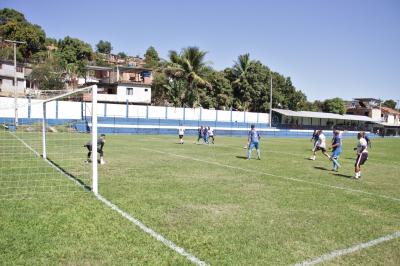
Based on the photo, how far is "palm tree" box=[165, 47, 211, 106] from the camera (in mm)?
59291

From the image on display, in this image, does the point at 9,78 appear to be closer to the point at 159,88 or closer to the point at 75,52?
the point at 75,52

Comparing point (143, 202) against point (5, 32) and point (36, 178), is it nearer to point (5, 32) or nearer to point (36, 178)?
point (36, 178)

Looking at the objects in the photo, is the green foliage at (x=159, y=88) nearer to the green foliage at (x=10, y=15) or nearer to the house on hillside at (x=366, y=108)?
the green foliage at (x=10, y=15)

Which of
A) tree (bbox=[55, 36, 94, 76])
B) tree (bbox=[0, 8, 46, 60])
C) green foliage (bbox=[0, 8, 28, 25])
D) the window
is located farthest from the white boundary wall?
green foliage (bbox=[0, 8, 28, 25])

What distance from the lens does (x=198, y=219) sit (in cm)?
755

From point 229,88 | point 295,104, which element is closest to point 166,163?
point 229,88

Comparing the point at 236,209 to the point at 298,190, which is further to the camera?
the point at 298,190

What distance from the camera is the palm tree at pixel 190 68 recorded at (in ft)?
195

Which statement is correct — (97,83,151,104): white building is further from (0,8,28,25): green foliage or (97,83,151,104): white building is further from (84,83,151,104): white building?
(0,8,28,25): green foliage

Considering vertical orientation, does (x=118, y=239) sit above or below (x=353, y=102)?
below

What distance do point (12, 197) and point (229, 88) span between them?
5985cm

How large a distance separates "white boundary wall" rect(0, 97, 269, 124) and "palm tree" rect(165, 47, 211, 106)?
4.75m

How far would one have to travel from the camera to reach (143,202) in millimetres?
8734

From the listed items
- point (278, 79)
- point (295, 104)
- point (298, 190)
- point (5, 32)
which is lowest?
point (298, 190)
